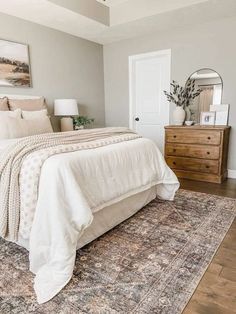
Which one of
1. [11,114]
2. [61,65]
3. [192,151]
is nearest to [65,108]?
[61,65]

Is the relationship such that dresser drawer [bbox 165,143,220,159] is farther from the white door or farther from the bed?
the bed

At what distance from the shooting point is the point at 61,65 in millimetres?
4148

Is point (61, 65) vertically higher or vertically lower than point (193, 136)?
higher

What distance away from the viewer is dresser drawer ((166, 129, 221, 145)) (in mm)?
3527

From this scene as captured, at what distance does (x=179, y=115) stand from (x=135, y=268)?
2.84 meters

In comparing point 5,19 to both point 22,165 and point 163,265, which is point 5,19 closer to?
point 22,165

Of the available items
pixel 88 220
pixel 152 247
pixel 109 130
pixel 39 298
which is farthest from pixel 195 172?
pixel 39 298

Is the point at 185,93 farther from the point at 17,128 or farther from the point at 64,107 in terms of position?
the point at 17,128

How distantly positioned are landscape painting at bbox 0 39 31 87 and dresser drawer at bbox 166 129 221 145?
2369 mm

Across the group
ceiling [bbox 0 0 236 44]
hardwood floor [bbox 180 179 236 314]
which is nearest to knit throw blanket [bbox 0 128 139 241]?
hardwood floor [bbox 180 179 236 314]

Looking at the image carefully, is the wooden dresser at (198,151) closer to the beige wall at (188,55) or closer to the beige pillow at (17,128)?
the beige wall at (188,55)

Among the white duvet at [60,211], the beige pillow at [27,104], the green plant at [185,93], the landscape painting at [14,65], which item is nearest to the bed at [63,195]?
the white duvet at [60,211]

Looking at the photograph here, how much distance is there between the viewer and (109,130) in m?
2.66

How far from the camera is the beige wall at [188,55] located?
368 cm
